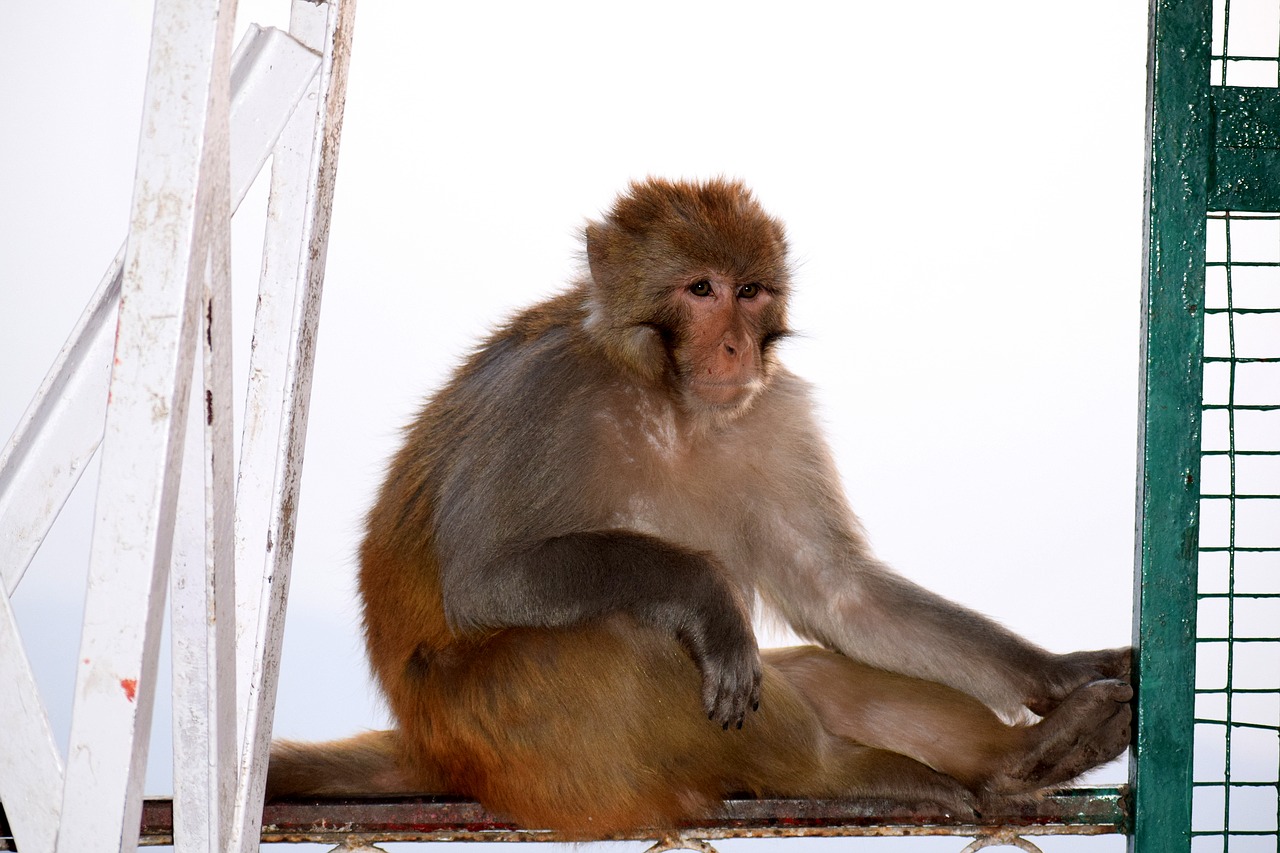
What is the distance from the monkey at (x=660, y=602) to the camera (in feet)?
7.60

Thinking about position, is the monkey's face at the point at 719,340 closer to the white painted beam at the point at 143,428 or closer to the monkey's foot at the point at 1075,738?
the monkey's foot at the point at 1075,738

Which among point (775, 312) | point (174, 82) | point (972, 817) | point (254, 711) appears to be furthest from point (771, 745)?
point (174, 82)

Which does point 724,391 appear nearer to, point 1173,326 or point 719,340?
point 719,340

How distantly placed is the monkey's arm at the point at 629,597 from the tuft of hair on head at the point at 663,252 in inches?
17.2

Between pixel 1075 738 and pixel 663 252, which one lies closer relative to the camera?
pixel 1075 738

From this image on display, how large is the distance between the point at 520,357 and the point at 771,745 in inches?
37.2

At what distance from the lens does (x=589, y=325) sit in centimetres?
260

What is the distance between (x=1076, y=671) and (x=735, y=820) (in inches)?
30.3

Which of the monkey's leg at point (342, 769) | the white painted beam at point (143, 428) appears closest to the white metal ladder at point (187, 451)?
the white painted beam at point (143, 428)

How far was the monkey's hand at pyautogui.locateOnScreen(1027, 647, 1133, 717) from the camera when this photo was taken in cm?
241

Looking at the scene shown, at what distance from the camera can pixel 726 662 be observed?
2270 millimetres

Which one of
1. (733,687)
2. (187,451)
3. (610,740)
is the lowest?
(610,740)

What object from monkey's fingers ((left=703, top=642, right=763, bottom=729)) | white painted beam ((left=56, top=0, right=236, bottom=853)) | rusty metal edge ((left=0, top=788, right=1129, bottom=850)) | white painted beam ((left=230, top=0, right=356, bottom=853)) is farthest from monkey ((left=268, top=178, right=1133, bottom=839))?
white painted beam ((left=56, top=0, right=236, bottom=853))

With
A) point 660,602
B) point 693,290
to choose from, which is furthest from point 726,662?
point 693,290
